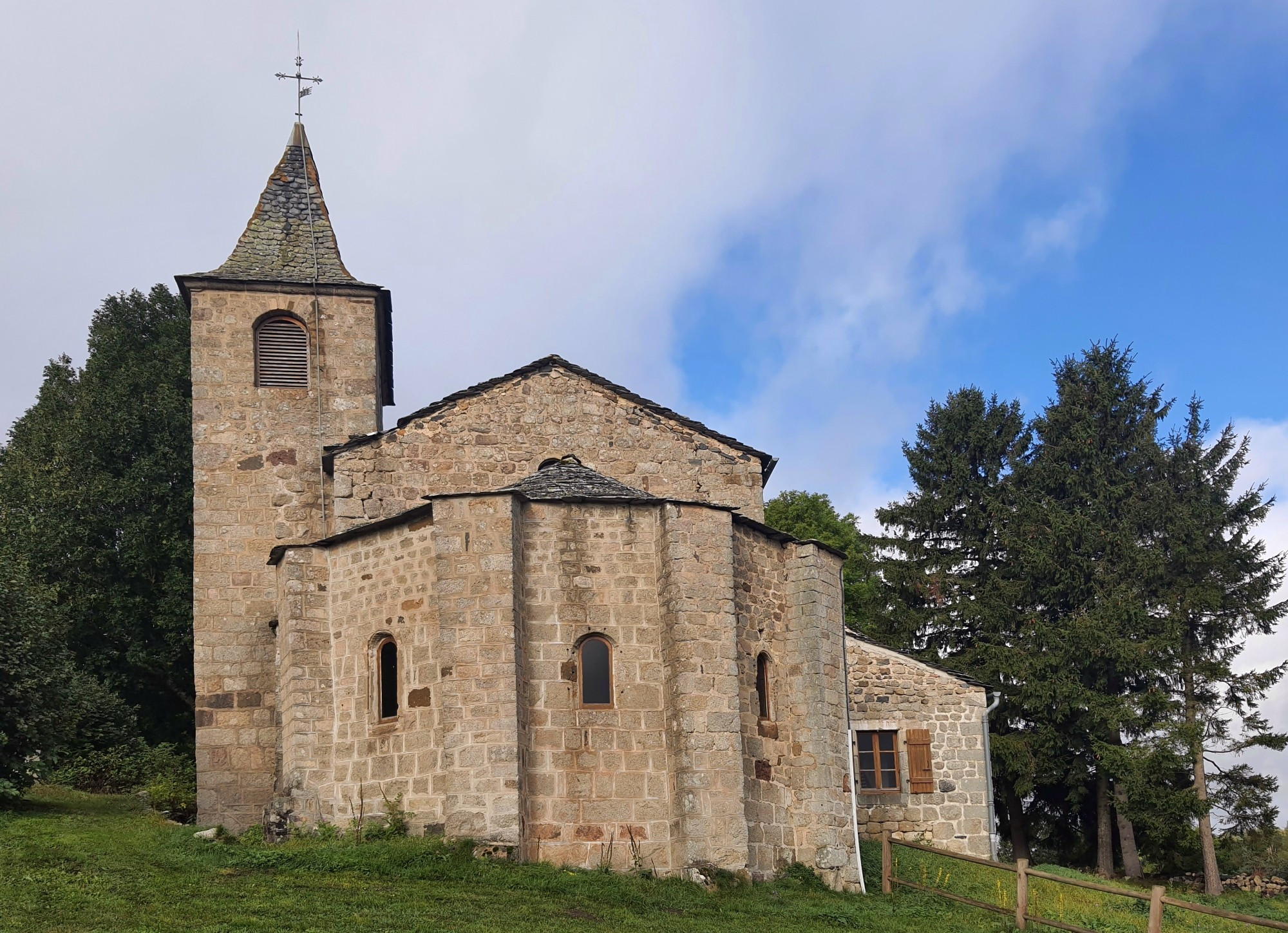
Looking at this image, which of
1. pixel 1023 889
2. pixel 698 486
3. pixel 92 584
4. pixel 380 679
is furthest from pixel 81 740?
pixel 1023 889

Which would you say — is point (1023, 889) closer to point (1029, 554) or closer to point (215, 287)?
point (215, 287)

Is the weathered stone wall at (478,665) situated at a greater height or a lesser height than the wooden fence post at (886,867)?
greater

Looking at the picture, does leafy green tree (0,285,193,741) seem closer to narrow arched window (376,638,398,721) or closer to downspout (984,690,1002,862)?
narrow arched window (376,638,398,721)

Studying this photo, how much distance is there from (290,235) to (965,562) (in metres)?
21.1

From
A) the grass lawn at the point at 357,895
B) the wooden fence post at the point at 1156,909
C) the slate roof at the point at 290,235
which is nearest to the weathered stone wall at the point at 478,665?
the grass lawn at the point at 357,895

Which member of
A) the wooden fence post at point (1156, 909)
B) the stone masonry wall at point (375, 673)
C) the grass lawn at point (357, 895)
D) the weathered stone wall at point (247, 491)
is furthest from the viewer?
the weathered stone wall at point (247, 491)

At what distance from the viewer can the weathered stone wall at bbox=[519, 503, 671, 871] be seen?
16953 millimetres

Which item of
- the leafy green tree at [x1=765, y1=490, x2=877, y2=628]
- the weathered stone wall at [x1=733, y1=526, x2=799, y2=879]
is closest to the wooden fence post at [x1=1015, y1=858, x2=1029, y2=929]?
the weathered stone wall at [x1=733, y1=526, x2=799, y2=879]

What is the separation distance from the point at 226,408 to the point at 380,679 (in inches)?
337

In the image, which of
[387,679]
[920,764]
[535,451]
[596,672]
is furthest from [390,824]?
[920,764]

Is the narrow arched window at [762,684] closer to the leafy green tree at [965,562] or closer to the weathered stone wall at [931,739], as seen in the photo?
the weathered stone wall at [931,739]

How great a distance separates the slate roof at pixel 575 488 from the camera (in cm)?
1814

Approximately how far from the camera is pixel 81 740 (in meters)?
28.1

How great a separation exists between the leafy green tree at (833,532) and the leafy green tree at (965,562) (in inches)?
50.4
